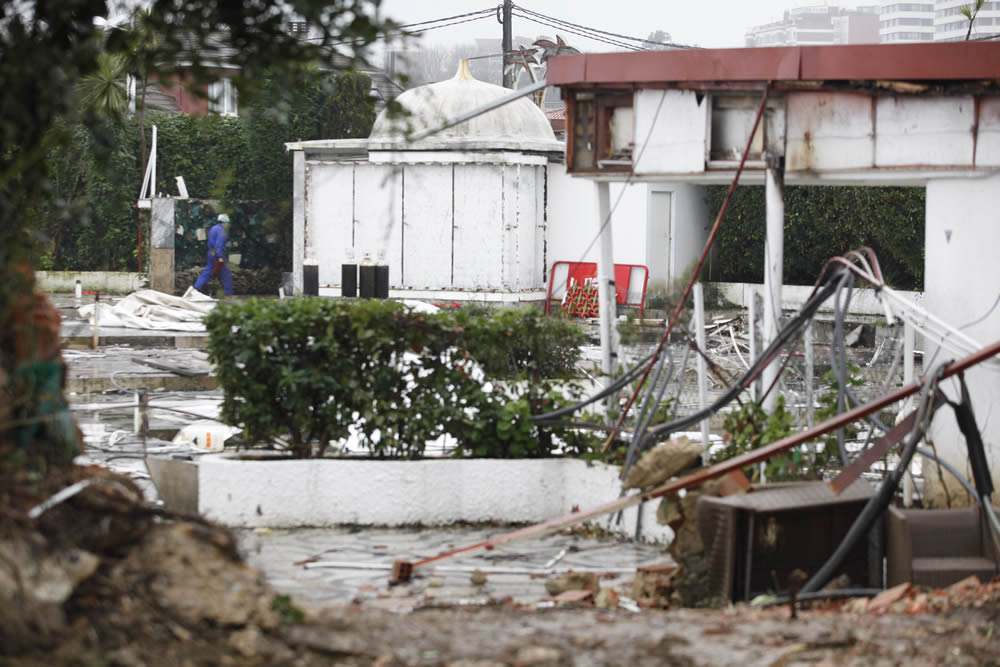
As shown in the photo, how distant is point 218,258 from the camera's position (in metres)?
31.2

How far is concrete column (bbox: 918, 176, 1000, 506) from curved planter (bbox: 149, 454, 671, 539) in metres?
2.49

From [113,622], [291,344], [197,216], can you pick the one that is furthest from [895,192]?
[113,622]

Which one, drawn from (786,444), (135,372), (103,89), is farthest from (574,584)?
(135,372)

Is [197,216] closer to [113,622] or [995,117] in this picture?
[995,117]

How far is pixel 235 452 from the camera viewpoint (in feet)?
34.7

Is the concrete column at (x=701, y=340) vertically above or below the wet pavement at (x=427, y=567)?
above

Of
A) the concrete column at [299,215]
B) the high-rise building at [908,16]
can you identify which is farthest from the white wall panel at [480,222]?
the high-rise building at [908,16]

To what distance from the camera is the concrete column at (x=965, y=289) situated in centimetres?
942

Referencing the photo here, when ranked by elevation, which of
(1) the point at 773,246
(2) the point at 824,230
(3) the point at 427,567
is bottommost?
(3) the point at 427,567

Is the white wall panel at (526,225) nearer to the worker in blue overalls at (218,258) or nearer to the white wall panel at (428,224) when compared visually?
the white wall panel at (428,224)

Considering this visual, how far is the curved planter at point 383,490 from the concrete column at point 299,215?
19.3 meters

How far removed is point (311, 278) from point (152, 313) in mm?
3798

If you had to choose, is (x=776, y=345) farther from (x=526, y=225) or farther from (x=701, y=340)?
(x=526, y=225)

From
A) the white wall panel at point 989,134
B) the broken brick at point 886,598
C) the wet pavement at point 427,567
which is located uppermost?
the white wall panel at point 989,134
